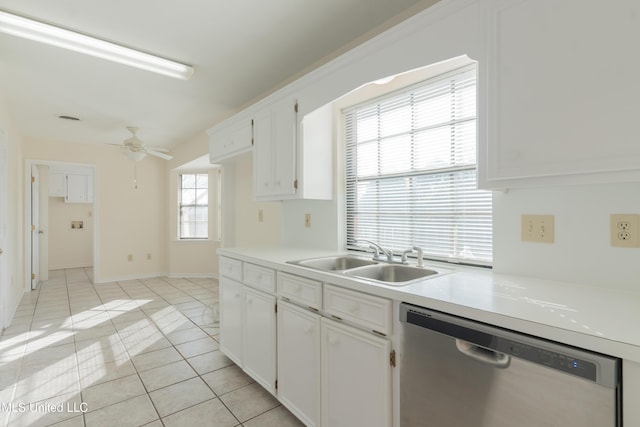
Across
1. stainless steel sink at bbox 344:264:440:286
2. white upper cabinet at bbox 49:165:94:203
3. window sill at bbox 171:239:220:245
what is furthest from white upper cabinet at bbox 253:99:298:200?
white upper cabinet at bbox 49:165:94:203

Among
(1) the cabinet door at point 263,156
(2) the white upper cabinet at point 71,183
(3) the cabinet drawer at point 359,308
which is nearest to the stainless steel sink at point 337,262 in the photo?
(3) the cabinet drawer at point 359,308

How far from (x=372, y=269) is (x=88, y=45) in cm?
262

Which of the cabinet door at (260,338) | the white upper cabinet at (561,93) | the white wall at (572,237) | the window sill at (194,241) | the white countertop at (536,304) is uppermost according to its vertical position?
the white upper cabinet at (561,93)

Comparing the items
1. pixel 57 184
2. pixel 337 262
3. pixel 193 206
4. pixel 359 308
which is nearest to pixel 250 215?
pixel 337 262

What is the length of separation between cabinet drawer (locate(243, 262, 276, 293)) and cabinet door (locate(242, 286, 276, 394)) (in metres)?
0.05

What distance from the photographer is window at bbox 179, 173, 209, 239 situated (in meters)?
6.27

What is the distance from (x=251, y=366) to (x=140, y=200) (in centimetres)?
513

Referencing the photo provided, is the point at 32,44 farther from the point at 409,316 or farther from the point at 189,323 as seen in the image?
the point at 409,316

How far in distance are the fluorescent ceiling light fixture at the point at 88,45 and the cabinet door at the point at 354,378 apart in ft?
8.21

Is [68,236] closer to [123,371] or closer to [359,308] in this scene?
[123,371]

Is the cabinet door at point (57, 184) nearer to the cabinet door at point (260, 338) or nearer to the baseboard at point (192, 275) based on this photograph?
the baseboard at point (192, 275)

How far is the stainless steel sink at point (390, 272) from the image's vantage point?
71.2 inches

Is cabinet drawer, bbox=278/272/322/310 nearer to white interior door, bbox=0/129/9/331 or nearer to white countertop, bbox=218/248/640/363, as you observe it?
white countertop, bbox=218/248/640/363

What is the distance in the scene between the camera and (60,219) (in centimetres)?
737
